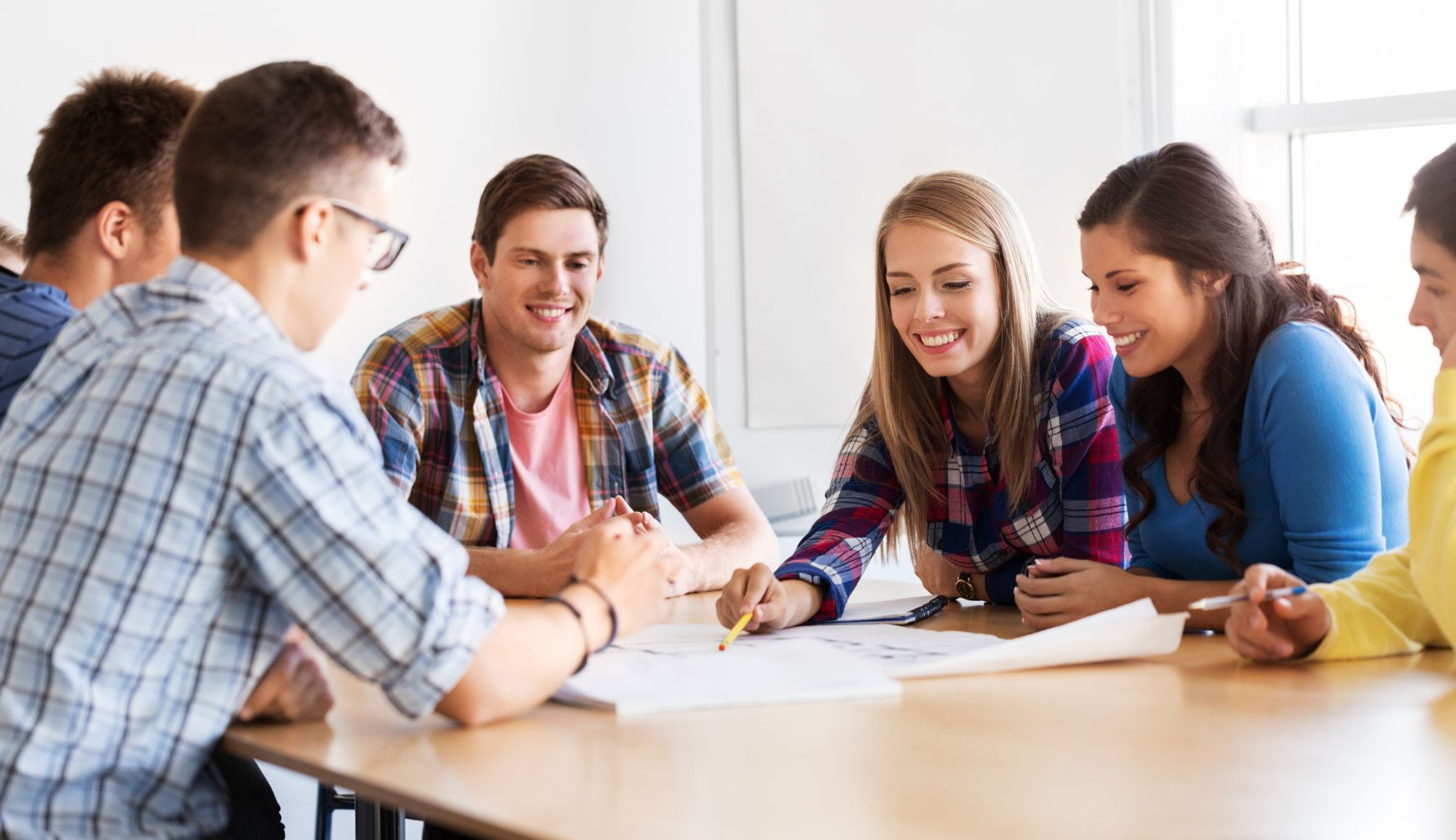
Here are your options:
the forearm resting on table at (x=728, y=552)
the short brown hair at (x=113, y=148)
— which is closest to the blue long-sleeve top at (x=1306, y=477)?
the forearm resting on table at (x=728, y=552)

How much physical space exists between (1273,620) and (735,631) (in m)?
0.60

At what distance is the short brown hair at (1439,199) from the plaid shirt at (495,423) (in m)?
1.35

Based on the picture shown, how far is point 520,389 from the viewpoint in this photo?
246 centimetres

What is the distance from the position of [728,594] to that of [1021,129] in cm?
227

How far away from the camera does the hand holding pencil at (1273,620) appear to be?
1408 mm

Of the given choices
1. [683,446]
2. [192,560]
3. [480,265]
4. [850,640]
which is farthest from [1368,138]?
[192,560]

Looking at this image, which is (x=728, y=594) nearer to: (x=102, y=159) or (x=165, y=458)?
(x=165, y=458)

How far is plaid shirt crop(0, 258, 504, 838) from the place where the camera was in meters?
1.09

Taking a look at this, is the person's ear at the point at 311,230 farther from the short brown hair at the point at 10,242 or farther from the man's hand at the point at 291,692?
the short brown hair at the point at 10,242

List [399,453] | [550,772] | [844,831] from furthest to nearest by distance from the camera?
[399,453], [550,772], [844,831]

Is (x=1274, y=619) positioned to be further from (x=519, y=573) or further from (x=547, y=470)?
(x=547, y=470)

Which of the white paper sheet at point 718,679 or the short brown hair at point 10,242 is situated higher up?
the short brown hair at point 10,242

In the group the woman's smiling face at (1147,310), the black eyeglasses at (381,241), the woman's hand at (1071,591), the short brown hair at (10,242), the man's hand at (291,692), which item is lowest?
the woman's hand at (1071,591)

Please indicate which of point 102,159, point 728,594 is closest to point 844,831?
point 728,594
